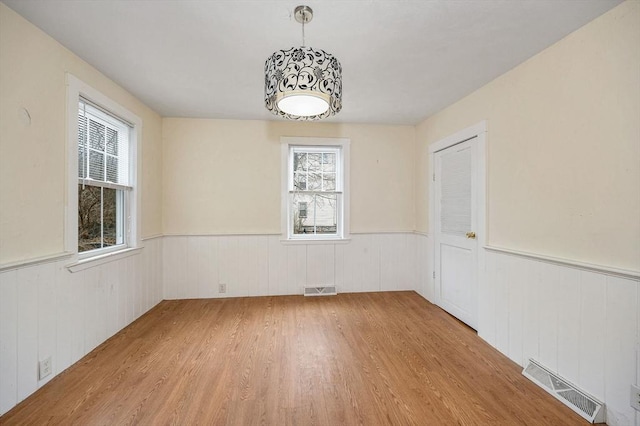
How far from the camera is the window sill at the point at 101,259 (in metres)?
2.23

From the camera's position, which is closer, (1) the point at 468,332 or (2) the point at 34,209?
(2) the point at 34,209

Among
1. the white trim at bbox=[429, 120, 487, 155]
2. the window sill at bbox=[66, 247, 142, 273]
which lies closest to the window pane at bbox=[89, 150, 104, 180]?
the window sill at bbox=[66, 247, 142, 273]

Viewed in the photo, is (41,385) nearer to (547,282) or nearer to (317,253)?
(317,253)

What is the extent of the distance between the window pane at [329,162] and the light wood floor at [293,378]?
212 centimetres

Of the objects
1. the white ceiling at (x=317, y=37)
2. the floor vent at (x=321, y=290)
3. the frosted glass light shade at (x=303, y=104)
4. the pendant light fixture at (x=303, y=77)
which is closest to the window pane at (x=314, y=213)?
the floor vent at (x=321, y=290)

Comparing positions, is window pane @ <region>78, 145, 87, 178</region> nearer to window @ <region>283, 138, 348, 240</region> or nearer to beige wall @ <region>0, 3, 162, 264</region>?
beige wall @ <region>0, 3, 162, 264</region>

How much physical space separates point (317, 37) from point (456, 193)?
2.28 metres

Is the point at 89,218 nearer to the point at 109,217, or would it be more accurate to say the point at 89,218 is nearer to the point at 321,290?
the point at 109,217

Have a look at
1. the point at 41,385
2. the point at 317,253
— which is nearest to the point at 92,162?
the point at 41,385

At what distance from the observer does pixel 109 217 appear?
2855 mm

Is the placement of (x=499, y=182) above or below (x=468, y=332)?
above

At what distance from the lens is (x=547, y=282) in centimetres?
208

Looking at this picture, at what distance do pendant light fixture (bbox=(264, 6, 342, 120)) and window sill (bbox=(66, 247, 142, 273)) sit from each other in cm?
205

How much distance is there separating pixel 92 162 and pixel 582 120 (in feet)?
12.9
